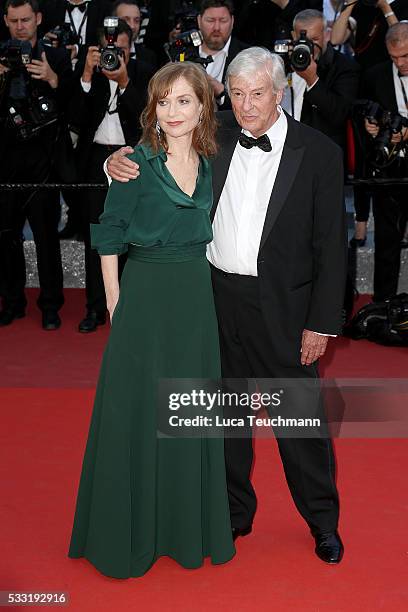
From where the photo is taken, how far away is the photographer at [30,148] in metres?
5.09

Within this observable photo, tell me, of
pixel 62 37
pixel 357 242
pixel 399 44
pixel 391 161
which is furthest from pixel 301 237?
pixel 357 242

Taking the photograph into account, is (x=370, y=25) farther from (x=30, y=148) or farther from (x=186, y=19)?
(x=30, y=148)

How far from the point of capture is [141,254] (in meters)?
2.79

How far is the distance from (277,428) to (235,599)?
1.70 ft

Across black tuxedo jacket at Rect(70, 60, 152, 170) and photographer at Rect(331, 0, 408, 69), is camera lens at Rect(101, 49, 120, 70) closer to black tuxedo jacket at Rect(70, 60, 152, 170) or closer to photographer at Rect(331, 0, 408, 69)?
black tuxedo jacket at Rect(70, 60, 152, 170)

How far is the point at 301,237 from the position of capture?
288 centimetres

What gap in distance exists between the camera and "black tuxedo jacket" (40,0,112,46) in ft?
19.0

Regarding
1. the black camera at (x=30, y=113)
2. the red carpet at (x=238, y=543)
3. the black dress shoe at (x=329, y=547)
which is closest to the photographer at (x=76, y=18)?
the black camera at (x=30, y=113)

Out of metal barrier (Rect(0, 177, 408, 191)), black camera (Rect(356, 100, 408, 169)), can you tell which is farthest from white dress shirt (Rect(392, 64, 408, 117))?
metal barrier (Rect(0, 177, 408, 191))

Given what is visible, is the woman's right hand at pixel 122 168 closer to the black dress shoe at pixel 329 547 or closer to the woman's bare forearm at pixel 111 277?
the woman's bare forearm at pixel 111 277

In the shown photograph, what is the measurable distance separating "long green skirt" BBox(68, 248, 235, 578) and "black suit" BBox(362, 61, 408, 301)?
2760mm

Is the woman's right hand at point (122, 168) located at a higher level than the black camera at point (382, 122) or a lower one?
higher

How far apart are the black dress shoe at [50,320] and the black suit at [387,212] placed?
179cm

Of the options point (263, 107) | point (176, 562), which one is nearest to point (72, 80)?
point (263, 107)
